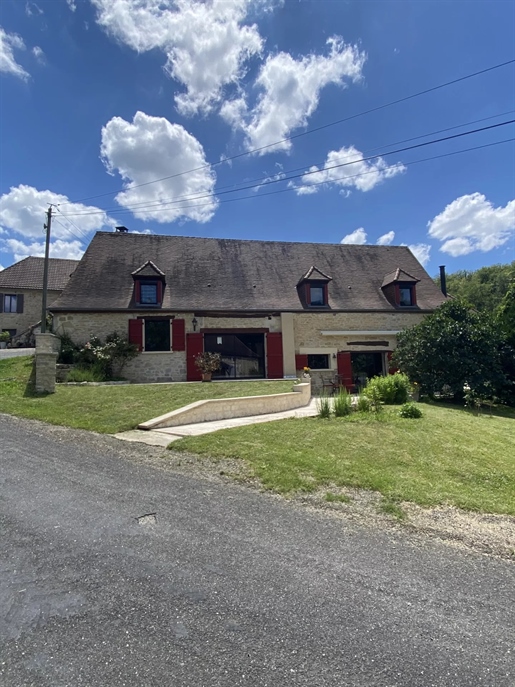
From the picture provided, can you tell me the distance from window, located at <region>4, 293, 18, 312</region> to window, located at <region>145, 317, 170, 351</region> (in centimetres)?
1842

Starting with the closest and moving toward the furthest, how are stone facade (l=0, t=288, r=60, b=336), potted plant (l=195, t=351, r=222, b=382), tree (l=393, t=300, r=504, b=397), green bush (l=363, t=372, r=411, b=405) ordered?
green bush (l=363, t=372, r=411, b=405), tree (l=393, t=300, r=504, b=397), potted plant (l=195, t=351, r=222, b=382), stone facade (l=0, t=288, r=60, b=336)

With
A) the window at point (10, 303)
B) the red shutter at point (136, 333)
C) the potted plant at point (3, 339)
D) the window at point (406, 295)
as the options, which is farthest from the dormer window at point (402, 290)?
the window at point (10, 303)

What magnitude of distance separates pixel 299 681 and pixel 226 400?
7514 millimetres

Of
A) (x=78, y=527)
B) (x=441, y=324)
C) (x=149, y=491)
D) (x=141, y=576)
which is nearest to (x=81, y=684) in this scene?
(x=141, y=576)

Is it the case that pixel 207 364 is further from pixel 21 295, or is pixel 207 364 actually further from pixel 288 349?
pixel 21 295

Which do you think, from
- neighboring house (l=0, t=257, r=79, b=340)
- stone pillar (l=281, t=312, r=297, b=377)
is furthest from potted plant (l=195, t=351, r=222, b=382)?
neighboring house (l=0, t=257, r=79, b=340)

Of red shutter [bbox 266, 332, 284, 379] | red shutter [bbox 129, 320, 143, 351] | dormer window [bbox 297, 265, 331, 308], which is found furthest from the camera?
dormer window [bbox 297, 265, 331, 308]

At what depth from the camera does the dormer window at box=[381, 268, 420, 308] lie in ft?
61.2

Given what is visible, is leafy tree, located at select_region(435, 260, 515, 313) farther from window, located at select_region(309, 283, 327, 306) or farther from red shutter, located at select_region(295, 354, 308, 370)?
red shutter, located at select_region(295, 354, 308, 370)

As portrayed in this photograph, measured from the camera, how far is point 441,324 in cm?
1363

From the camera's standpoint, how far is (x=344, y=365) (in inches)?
690

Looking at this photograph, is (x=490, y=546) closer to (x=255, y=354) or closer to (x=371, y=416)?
(x=371, y=416)

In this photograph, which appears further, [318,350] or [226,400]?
[318,350]

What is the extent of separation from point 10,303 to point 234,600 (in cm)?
3224
